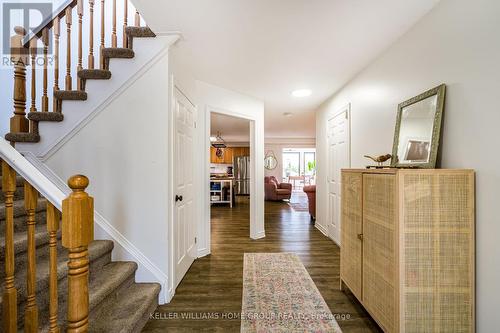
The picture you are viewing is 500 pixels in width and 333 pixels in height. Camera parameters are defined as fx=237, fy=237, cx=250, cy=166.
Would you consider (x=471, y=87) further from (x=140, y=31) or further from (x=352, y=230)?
(x=140, y=31)

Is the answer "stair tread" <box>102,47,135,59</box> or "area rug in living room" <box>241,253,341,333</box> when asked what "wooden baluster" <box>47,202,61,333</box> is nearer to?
"area rug in living room" <box>241,253,341,333</box>

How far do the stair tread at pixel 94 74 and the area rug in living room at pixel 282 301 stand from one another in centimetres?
239

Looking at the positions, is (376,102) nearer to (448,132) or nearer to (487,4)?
(448,132)

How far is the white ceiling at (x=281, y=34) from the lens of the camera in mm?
1754

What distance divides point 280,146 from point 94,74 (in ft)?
26.4

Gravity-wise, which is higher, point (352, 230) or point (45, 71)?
point (45, 71)

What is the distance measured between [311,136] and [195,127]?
6.78 m

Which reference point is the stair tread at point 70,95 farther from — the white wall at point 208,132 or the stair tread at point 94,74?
the white wall at point 208,132

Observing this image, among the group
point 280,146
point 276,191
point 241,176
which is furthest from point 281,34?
point 241,176

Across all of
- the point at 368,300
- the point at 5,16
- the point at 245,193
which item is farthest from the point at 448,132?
the point at 245,193

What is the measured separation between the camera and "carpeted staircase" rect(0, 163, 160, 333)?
1395 mm

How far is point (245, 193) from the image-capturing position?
10133 mm

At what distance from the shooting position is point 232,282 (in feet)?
8.27

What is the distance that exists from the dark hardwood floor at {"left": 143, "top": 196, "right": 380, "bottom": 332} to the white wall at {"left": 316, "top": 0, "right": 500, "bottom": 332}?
0.99m
